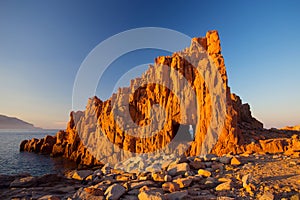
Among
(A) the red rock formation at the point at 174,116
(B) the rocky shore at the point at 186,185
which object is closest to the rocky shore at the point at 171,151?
(B) the rocky shore at the point at 186,185

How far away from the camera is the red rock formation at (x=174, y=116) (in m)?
31.3

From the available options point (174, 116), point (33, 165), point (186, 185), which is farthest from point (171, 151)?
point (33, 165)

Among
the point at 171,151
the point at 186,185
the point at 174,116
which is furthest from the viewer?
the point at 174,116

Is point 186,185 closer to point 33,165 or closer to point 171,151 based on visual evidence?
point 171,151

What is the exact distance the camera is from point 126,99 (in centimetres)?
4966

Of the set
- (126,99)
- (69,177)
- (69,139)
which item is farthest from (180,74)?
(69,139)

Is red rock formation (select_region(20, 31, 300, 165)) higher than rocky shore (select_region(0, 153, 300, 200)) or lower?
higher

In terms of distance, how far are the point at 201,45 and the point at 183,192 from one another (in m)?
37.5

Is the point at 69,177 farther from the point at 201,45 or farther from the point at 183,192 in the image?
the point at 201,45

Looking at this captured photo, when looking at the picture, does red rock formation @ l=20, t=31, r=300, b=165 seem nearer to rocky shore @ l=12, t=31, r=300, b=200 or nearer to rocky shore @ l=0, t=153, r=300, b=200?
rocky shore @ l=12, t=31, r=300, b=200

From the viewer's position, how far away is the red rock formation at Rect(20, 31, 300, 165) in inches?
1234

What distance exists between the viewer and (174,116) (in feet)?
133

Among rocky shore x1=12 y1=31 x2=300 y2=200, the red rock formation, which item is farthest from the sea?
the red rock formation

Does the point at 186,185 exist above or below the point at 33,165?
above
